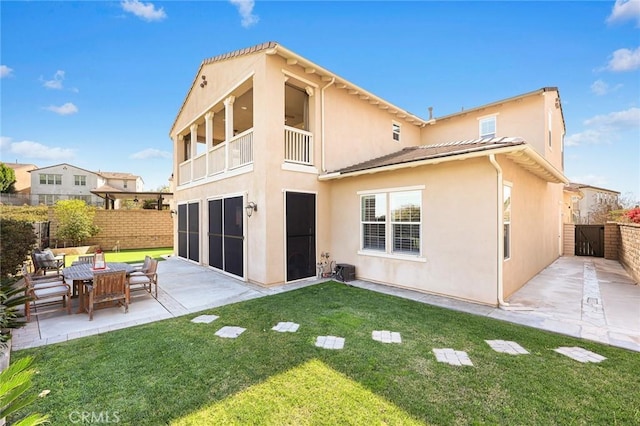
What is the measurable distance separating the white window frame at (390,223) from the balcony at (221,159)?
418cm

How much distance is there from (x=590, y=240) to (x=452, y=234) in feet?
45.7

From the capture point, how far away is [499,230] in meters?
6.32

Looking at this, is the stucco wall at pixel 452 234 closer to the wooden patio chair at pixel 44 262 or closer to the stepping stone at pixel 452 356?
the stepping stone at pixel 452 356

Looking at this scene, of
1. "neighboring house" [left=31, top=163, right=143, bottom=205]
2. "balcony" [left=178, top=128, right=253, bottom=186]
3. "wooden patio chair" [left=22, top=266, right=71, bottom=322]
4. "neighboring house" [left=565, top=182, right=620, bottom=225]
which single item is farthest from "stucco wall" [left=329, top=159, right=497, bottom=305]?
"neighboring house" [left=31, top=163, right=143, bottom=205]

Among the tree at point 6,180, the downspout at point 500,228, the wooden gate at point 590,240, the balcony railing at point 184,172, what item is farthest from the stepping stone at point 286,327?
the tree at point 6,180

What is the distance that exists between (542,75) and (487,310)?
13.6 m

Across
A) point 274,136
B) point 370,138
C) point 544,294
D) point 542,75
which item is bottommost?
point 544,294

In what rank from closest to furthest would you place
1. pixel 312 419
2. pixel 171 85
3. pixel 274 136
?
pixel 312 419, pixel 274 136, pixel 171 85

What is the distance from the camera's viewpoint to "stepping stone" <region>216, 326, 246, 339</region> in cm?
491

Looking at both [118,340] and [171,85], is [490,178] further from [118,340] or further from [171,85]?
[171,85]

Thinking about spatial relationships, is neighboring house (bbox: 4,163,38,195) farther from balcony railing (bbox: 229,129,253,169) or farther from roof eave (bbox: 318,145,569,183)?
roof eave (bbox: 318,145,569,183)

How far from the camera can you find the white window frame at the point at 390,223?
304 inches

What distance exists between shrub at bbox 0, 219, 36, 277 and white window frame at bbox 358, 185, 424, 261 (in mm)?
10434

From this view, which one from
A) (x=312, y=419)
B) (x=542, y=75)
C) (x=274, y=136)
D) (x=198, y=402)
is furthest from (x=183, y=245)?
(x=542, y=75)
